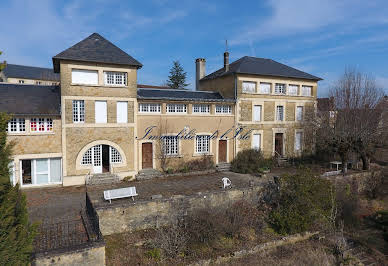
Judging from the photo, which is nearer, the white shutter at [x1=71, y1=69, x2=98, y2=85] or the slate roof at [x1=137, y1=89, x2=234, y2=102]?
the white shutter at [x1=71, y1=69, x2=98, y2=85]

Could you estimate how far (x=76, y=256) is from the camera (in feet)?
26.5

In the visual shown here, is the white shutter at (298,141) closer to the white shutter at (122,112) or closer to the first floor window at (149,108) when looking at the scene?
the first floor window at (149,108)

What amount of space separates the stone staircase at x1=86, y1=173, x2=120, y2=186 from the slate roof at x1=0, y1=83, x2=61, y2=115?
450 centimetres

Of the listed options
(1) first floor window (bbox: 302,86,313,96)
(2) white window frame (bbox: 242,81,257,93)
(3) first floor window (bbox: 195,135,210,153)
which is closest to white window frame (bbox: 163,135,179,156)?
(3) first floor window (bbox: 195,135,210,153)

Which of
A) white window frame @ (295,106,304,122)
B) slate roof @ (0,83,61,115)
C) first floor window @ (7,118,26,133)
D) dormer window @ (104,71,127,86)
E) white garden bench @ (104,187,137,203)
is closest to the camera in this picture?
white garden bench @ (104,187,137,203)

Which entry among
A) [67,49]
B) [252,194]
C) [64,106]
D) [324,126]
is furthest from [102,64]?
[324,126]

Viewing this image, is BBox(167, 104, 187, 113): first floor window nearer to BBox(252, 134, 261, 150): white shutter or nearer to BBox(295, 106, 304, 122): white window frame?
BBox(252, 134, 261, 150): white shutter

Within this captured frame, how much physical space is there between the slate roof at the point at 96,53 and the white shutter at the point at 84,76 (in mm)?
784

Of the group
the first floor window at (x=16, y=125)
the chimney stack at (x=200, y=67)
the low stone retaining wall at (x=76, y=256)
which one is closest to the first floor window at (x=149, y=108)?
the first floor window at (x=16, y=125)

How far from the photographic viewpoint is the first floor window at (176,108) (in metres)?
18.4

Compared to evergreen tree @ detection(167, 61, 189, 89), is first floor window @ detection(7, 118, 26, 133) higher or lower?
lower

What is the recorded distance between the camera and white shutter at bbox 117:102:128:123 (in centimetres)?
1677

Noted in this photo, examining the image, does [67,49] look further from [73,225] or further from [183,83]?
[183,83]

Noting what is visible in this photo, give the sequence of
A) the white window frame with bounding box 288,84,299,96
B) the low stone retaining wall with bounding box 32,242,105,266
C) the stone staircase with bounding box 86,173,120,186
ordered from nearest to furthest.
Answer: the low stone retaining wall with bounding box 32,242,105,266, the stone staircase with bounding box 86,173,120,186, the white window frame with bounding box 288,84,299,96
